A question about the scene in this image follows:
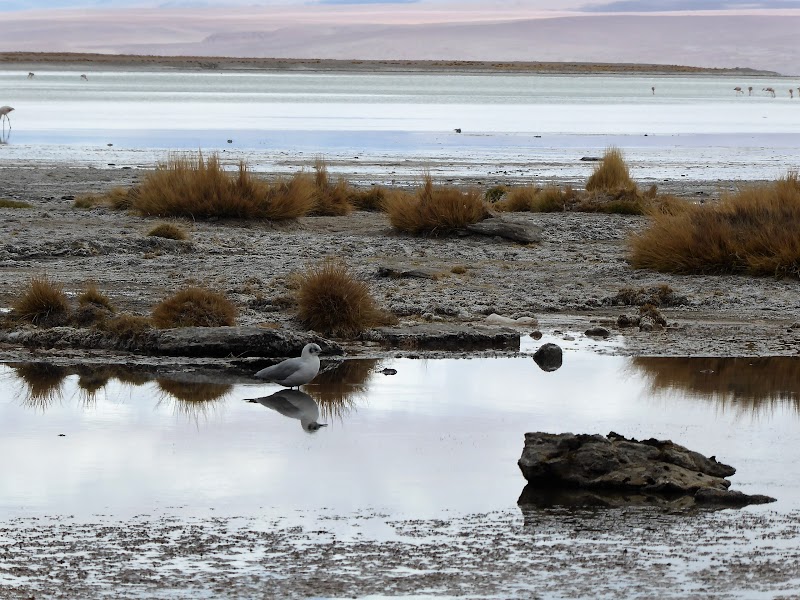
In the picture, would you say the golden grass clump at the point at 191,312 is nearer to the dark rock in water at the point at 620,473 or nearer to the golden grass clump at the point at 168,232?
the dark rock in water at the point at 620,473

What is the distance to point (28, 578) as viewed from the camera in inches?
215

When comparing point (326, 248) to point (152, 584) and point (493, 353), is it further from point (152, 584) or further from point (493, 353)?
point (152, 584)

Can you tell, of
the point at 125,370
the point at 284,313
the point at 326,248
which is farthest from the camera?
the point at 326,248

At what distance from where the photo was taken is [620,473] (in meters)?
7.07

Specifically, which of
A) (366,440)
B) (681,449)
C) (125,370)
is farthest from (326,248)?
(681,449)

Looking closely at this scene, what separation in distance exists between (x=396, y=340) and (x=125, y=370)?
244cm

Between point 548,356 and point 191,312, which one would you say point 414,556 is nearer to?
point 548,356

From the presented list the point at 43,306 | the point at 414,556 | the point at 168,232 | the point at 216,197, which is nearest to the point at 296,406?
the point at 414,556

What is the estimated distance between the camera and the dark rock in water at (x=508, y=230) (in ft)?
58.1

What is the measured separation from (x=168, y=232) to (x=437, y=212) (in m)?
3.62

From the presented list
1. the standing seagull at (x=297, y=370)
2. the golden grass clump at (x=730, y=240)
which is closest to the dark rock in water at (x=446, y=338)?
the standing seagull at (x=297, y=370)

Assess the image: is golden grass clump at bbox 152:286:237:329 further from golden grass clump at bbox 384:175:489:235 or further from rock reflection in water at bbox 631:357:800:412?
golden grass clump at bbox 384:175:489:235

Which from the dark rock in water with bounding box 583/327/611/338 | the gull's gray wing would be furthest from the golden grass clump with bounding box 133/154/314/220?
the gull's gray wing

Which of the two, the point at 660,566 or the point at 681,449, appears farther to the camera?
the point at 681,449
